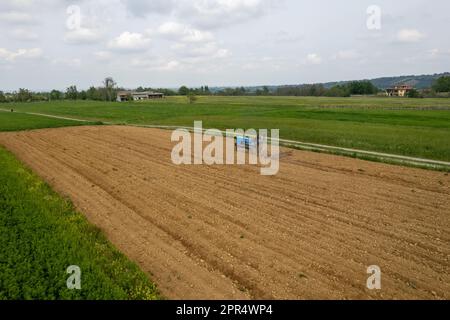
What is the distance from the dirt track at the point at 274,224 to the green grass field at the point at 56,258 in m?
0.56

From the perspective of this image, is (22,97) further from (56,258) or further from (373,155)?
(56,258)

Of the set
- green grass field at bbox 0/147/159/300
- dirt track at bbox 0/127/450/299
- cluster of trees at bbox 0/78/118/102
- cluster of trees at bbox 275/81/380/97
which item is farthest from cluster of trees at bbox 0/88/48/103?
green grass field at bbox 0/147/159/300

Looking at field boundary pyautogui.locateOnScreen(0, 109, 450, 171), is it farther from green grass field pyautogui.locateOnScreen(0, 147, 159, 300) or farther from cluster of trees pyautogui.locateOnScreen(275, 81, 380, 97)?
cluster of trees pyautogui.locateOnScreen(275, 81, 380, 97)

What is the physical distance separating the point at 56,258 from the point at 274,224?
19.6 feet

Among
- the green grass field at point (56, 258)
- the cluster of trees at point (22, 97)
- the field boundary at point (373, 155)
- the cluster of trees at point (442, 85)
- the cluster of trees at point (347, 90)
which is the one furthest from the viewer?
the cluster of trees at point (22, 97)

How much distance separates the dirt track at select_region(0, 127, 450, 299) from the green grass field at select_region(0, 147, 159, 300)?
564 millimetres

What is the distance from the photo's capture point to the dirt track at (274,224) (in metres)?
7.33

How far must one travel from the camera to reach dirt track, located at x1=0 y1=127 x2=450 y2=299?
24.1 ft

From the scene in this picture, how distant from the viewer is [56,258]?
7.83 meters

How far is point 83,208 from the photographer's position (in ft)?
39.0

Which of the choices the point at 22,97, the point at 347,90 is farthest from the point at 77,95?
the point at 347,90

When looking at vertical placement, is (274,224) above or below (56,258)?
below

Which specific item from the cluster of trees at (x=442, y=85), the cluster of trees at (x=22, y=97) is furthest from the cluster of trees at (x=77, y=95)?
the cluster of trees at (x=442, y=85)

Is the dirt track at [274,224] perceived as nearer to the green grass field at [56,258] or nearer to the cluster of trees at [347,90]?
the green grass field at [56,258]
